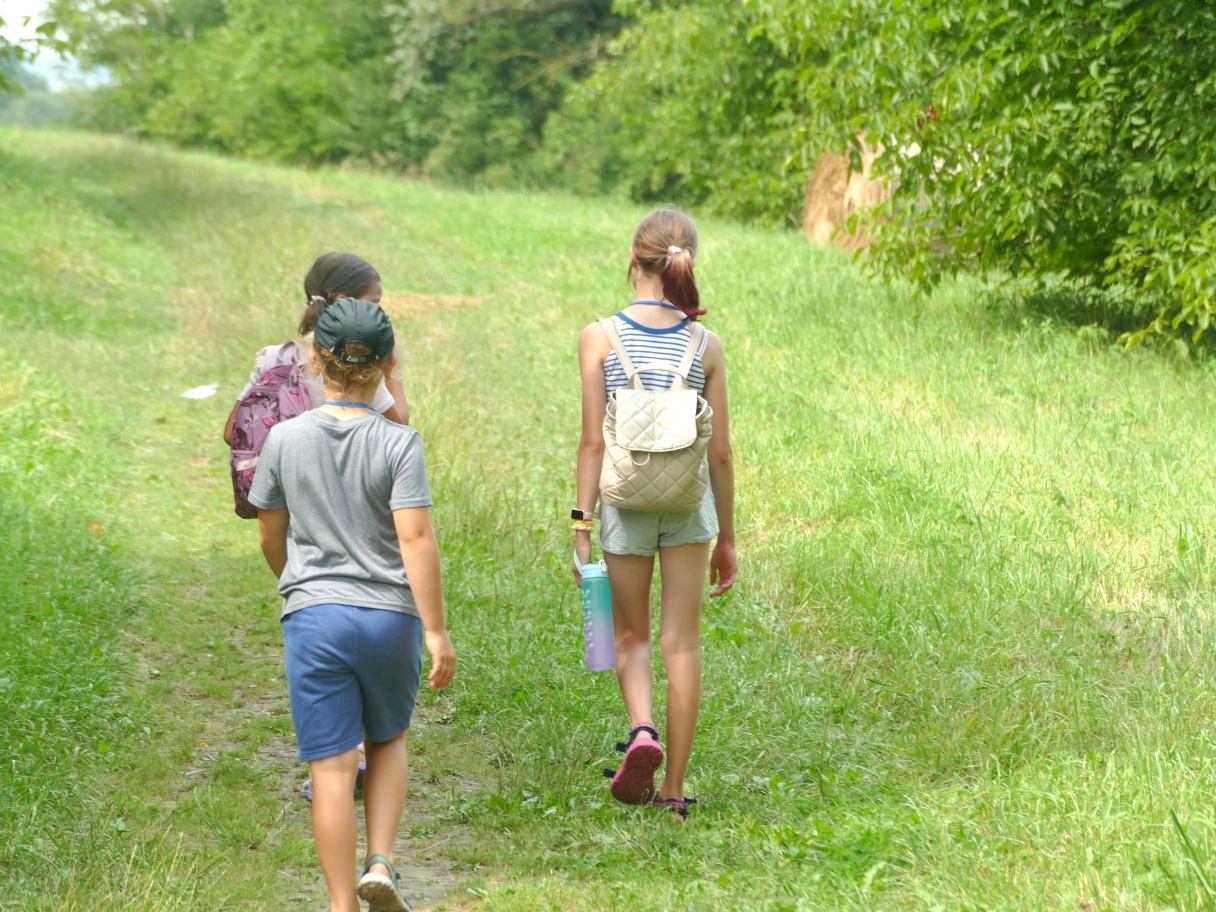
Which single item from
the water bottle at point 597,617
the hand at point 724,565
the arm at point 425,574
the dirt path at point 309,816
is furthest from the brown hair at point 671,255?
the dirt path at point 309,816

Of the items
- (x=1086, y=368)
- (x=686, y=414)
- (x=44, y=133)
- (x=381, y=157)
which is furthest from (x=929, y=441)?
(x=381, y=157)

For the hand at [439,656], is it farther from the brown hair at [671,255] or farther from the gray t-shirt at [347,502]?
the brown hair at [671,255]

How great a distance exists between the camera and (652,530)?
4715 mm

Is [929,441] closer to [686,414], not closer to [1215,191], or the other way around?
[1215,191]

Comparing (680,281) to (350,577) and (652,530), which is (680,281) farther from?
(350,577)

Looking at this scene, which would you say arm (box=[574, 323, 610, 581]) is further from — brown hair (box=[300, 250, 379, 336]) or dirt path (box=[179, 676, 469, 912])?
dirt path (box=[179, 676, 469, 912])

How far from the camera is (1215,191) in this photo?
10922 millimetres

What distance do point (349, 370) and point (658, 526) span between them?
122 cm

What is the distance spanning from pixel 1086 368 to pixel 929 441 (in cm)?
272

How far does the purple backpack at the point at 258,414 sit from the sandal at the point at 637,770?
144 centimetres

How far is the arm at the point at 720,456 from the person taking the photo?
→ 4.74 meters

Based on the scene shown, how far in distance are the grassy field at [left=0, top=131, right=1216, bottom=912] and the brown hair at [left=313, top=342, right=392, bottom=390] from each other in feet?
4.85

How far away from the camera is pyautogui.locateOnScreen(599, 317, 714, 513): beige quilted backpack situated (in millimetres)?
4512

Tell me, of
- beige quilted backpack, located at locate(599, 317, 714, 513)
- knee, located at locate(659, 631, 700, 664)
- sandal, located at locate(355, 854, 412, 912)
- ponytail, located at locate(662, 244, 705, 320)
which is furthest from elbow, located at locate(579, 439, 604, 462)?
sandal, located at locate(355, 854, 412, 912)
